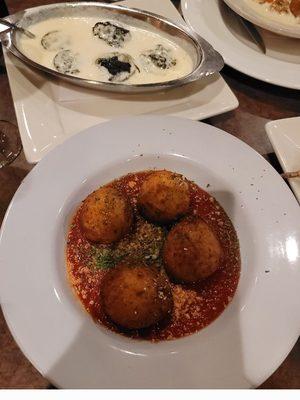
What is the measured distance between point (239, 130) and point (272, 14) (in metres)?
0.73

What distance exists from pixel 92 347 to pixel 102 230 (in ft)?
1.18

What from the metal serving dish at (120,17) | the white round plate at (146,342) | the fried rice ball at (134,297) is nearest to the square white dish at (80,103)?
the metal serving dish at (120,17)

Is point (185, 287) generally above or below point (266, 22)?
below

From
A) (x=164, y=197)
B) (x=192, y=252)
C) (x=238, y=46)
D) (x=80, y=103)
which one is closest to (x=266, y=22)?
(x=238, y=46)

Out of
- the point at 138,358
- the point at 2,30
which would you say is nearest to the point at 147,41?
the point at 2,30

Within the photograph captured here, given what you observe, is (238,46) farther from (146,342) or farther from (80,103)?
(146,342)

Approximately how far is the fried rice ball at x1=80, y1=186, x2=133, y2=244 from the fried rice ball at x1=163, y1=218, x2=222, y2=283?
0.17 meters

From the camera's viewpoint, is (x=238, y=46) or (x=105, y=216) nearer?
(x=105, y=216)

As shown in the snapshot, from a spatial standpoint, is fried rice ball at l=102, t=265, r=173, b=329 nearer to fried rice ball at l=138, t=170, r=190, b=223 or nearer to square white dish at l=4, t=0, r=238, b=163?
fried rice ball at l=138, t=170, r=190, b=223

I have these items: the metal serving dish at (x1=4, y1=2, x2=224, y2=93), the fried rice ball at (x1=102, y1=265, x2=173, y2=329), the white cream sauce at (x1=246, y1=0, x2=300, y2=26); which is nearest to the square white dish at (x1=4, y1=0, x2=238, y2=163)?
the metal serving dish at (x1=4, y1=2, x2=224, y2=93)

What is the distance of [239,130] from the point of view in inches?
68.7

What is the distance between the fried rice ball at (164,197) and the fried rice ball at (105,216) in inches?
2.9

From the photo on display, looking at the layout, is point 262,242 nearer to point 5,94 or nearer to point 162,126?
point 162,126

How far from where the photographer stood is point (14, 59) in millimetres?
1757
